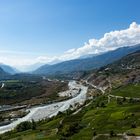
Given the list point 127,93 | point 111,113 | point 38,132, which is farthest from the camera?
point 127,93

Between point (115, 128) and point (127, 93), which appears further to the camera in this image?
point (127, 93)

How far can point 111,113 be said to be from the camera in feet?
363

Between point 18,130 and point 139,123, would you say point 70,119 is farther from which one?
point 139,123

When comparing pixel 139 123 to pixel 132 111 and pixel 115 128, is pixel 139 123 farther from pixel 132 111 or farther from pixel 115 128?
pixel 132 111

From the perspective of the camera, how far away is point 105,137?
7644cm

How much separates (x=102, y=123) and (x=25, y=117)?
80.1m

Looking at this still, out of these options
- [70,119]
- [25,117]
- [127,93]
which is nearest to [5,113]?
[25,117]

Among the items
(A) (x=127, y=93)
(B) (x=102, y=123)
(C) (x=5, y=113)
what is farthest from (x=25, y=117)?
(B) (x=102, y=123)

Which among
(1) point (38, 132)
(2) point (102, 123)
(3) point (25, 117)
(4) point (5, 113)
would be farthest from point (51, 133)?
(4) point (5, 113)

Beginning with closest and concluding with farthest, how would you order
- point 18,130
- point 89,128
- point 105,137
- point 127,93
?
point 105,137 → point 89,128 → point 18,130 → point 127,93

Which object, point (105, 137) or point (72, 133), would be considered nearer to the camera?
point (105, 137)

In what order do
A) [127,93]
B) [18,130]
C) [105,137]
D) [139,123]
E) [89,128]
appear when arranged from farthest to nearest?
[127,93] → [18,130] → [89,128] → [139,123] → [105,137]

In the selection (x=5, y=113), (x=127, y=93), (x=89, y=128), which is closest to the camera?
(x=89, y=128)

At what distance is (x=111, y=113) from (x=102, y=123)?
15431 mm
